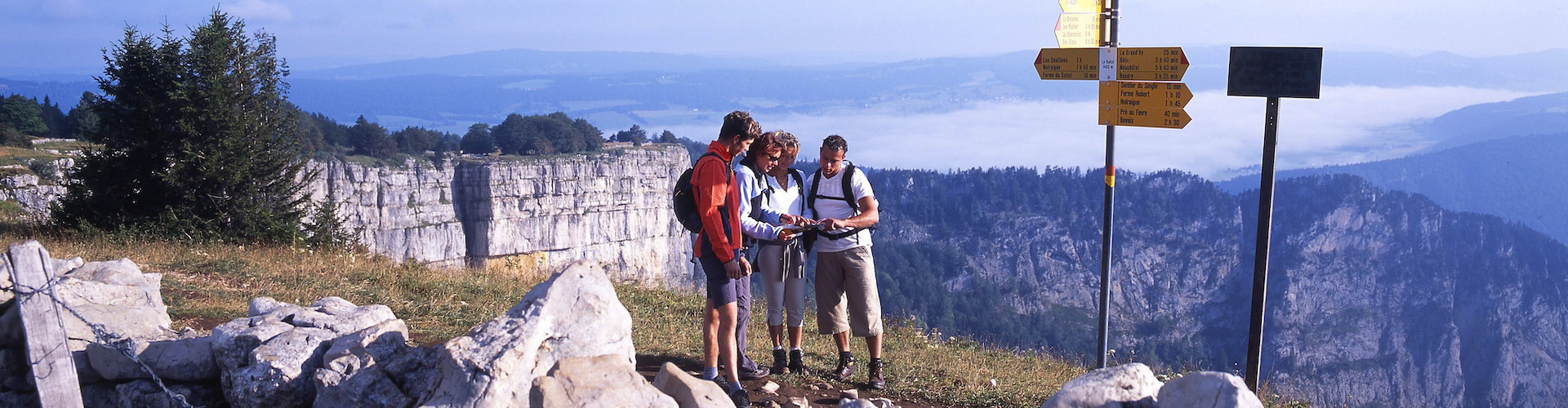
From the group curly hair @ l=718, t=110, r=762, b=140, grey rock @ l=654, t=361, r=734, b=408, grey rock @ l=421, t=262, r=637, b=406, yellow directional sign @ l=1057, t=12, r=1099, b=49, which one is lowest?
grey rock @ l=654, t=361, r=734, b=408

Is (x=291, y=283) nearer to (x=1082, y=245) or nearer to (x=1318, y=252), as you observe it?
(x=1082, y=245)

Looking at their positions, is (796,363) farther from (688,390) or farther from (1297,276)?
(1297,276)

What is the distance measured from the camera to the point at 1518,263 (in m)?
80.4

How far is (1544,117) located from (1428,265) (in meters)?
83.1

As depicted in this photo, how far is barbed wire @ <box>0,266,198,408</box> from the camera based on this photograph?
4402 mm

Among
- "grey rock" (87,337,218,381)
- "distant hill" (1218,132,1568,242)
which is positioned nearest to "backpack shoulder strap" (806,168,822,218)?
"grey rock" (87,337,218,381)

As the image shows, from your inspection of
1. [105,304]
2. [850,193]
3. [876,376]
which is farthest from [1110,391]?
[105,304]

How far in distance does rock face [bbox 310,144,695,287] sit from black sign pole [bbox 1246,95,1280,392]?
5067 cm

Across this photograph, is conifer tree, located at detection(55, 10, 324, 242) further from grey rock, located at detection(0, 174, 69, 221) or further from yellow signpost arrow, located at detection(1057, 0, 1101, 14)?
yellow signpost arrow, located at detection(1057, 0, 1101, 14)

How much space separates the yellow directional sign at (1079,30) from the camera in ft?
20.3

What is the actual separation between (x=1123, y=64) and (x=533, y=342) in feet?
13.7

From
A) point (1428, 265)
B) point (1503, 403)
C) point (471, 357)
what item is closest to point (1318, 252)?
point (1428, 265)

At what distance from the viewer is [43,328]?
4488mm

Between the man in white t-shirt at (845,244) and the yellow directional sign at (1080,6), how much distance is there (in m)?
1.71
